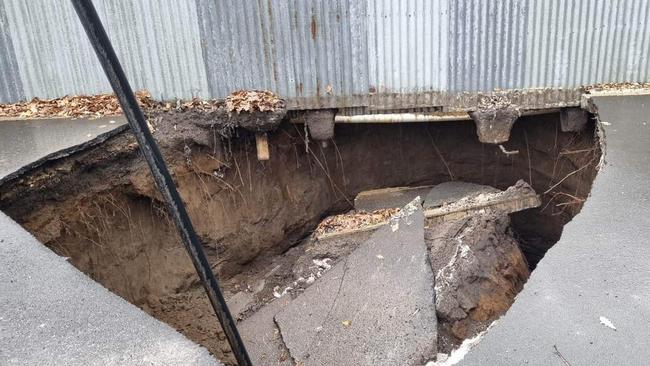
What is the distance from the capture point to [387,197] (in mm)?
7820

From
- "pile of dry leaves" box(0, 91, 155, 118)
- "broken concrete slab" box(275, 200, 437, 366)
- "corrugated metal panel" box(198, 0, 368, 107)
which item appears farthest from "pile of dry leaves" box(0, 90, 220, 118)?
"broken concrete slab" box(275, 200, 437, 366)

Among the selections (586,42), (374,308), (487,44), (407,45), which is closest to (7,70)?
(407,45)

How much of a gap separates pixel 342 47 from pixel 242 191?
7.62 ft

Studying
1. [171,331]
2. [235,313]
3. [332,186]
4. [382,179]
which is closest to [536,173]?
[382,179]

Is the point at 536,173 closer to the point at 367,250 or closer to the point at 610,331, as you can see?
the point at 367,250

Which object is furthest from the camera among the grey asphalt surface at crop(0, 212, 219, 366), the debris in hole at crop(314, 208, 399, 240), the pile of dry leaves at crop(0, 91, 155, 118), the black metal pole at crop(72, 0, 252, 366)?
the debris in hole at crop(314, 208, 399, 240)

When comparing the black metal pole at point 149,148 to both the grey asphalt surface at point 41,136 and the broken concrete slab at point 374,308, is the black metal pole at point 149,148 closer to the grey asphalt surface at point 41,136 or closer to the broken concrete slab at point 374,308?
the broken concrete slab at point 374,308

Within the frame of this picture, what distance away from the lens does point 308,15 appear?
6152mm

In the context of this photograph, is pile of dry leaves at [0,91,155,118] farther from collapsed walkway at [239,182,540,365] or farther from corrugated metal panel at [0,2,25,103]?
collapsed walkway at [239,182,540,365]

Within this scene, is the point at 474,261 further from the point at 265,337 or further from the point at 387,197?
the point at 387,197

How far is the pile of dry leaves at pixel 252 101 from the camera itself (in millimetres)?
6352

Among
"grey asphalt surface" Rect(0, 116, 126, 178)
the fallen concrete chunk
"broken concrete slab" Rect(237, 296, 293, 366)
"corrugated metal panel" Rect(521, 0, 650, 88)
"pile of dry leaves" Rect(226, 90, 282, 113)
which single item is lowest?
"broken concrete slab" Rect(237, 296, 293, 366)

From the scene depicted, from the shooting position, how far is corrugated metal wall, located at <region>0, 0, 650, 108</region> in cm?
616

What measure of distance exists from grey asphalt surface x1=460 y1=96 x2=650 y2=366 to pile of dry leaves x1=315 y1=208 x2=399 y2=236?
3.09 m
